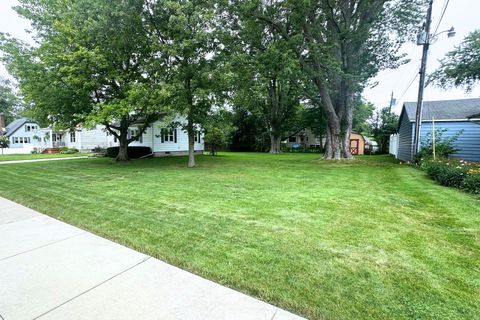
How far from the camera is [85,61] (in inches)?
436

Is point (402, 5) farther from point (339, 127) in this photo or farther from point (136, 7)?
point (136, 7)

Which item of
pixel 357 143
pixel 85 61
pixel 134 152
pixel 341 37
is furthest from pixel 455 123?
pixel 134 152

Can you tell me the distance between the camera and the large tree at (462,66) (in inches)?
494

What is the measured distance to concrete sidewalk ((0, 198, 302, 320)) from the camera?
199 cm

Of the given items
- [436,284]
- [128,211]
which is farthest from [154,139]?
[436,284]

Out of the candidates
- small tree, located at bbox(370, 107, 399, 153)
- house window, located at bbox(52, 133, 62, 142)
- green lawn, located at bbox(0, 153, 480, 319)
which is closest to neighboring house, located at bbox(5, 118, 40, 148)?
house window, located at bbox(52, 133, 62, 142)

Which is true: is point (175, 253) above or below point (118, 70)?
below

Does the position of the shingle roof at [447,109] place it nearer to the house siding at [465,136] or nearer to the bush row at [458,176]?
the house siding at [465,136]

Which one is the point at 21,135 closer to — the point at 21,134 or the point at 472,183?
the point at 21,134

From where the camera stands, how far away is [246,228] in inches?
149

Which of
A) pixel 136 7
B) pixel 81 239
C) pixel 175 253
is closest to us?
pixel 175 253

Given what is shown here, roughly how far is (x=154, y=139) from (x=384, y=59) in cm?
1810

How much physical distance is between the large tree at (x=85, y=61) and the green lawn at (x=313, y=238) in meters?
6.38

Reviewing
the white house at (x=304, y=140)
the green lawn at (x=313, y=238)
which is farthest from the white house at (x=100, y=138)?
the white house at (x=304, y=140)
